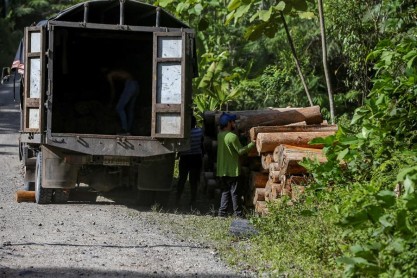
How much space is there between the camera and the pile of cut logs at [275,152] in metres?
13.1

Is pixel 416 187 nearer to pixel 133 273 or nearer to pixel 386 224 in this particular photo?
pixel 386 224

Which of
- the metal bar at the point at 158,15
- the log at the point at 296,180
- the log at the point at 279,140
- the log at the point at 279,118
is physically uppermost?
the metal bar at the point at 158,15

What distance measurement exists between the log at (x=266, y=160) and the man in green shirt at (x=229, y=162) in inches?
9.9

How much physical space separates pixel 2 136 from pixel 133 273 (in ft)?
71.8

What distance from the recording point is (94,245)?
1127 centimetres

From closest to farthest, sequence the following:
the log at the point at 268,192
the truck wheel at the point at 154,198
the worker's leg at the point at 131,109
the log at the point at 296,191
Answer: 1. the log at the point at 296,191
2. the log at the point at 268,192
3. the truck wheel at the point at 154,198
4. the worker's leg at the point at 131,109

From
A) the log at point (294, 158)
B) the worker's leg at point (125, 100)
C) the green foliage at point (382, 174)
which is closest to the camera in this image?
the green foliage at point (382, 174)

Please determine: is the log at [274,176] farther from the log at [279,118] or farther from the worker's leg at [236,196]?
the log at [279,118]

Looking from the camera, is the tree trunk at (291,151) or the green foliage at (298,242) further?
the tree trunk at (291,151)

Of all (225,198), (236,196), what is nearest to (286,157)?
(236,196)

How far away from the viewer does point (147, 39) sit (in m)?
17.4

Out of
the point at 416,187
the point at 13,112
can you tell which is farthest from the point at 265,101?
A: the point at 416,187

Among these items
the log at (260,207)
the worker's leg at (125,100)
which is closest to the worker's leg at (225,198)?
the log at (260,207)

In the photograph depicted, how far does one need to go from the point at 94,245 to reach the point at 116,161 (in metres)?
3.87
